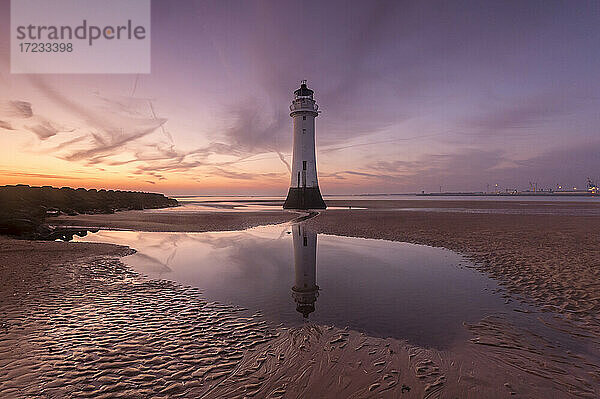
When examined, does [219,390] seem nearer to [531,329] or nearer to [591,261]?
[531,329]

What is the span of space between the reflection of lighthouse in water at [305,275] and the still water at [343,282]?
28mm

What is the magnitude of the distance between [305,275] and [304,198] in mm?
32429

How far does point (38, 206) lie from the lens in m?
30.1

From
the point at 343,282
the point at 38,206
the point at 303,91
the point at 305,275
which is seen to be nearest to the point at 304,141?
the point at 303,91

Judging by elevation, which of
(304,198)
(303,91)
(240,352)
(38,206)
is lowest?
(240,352)

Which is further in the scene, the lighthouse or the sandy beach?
the lighthouse

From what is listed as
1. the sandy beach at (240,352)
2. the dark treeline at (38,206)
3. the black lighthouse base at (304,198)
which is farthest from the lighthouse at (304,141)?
the sandy beach at (240,352)

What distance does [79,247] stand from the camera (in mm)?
14234

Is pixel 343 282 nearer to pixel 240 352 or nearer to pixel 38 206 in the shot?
pixel 240 352

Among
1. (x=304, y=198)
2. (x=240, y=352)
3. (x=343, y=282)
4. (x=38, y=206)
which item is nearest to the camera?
(x=240, y=352)

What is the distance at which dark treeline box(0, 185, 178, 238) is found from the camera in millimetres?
16859

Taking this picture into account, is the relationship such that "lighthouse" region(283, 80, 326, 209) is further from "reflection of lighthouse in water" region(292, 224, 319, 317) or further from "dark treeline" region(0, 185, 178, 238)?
"dark treeline" region(0, 185, 178, 238)

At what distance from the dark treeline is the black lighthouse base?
997 inches

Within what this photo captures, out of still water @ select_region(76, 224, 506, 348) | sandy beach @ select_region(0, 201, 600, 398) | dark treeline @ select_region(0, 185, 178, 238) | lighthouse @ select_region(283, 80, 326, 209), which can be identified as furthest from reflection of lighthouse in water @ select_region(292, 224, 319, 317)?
lighthouse @ select_region(283, 80, 326, 209)
